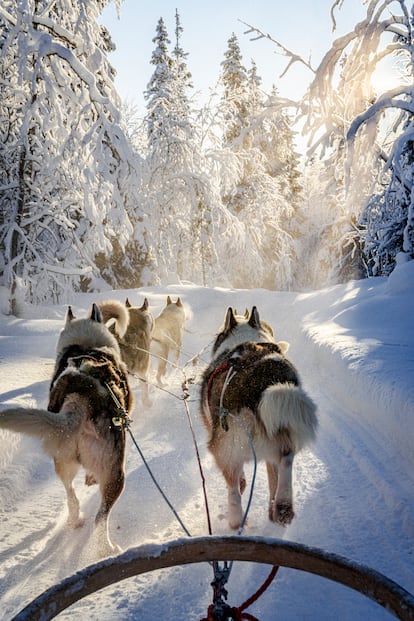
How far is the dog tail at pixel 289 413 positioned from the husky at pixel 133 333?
2.78 m

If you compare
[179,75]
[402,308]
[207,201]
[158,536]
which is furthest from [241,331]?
[179,75]

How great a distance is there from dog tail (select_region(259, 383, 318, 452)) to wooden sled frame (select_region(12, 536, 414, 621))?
1084 mm

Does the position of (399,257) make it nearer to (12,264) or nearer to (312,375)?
(312,375)

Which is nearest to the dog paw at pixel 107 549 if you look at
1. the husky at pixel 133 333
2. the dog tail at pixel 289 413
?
the dog tail at pixel 289 413

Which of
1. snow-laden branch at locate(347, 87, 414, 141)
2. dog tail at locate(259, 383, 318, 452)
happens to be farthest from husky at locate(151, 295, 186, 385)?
snow-laden branch at locate(347, 87, 414, 141)

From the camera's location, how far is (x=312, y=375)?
626cm

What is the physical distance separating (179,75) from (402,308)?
19.3 m

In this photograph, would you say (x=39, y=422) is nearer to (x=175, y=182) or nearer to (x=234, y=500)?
(x=234, y=500)

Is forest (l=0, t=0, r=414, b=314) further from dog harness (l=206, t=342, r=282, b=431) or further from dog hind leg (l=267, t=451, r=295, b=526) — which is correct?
dog hind leg (l=267, t=451, r=295, b=526)

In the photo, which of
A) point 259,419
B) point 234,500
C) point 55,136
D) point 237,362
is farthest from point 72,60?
point 234,500

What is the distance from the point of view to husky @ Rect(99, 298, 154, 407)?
497cm

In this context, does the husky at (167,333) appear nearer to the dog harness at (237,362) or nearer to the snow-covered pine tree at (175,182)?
the dog harness at (237,362)

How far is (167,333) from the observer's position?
7727 millimetres

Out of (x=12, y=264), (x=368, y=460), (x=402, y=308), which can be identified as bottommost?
(x=368, y=460)
